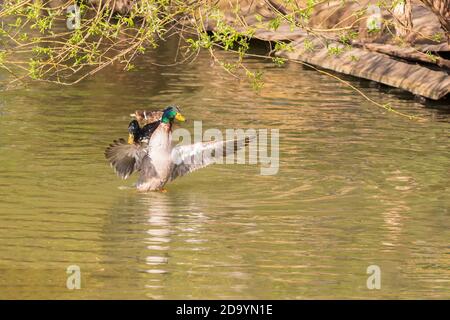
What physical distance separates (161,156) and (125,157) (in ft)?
1.49

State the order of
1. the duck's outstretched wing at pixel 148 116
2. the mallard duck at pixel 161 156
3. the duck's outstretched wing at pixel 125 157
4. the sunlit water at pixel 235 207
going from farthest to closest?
the duck's outstretched wing at pixel 148 116 < the duck's outstretched wing at pixel 125 157 < the mallard duck at pixel 161 156 < the sunlit water at pixel 235 207

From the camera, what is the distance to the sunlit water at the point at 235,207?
435 inches

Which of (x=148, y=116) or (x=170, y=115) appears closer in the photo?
(x=170, y=115)

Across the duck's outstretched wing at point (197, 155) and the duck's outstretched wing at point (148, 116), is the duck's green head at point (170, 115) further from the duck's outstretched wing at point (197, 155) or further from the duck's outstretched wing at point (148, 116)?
the duck's outstretched wing at point (148, 116)

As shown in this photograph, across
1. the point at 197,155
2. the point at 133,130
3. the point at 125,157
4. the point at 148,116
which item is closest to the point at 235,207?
the point at 197,155

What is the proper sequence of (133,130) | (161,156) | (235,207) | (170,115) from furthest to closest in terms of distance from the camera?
1. (133,130)
2. (161,156)
3. (170,115)
4. (235,207)

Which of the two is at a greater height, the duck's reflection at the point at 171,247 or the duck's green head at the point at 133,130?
the duck's green head at the point at 133,130

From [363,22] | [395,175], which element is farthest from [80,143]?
[363,22]

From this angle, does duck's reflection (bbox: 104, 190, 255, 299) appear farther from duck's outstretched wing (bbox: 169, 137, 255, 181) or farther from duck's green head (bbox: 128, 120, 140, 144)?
duck's green head (bbox: 128, 120, 140, 144)

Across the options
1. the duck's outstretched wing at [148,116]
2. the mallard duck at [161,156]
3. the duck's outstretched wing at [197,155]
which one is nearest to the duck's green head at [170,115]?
the mallard duck at [161,156]

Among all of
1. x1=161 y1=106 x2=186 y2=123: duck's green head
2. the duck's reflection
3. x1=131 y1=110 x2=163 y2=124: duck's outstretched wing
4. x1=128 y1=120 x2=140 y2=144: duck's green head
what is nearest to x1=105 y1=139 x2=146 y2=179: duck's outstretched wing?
x1=128 y1=120 x2=140 y2=144: duck's green head

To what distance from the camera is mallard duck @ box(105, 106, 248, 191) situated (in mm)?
15031

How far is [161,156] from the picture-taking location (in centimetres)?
1513

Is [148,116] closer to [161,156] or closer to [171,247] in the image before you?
[161,156]
